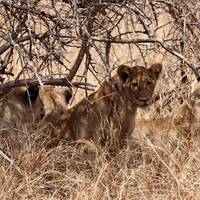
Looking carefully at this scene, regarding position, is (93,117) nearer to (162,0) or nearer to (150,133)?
(150,133)

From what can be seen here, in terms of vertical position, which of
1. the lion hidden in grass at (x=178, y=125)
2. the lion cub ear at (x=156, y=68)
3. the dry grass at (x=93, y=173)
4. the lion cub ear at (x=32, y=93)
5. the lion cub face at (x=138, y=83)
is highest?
the lion cub ear at (x=156, y=68)

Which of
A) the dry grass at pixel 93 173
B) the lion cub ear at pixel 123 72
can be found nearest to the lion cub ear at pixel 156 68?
the lion cub ear at pixel 123 72

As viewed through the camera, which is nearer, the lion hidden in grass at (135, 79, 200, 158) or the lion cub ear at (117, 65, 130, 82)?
the lion cub ear at (117, 65, 130, 82)

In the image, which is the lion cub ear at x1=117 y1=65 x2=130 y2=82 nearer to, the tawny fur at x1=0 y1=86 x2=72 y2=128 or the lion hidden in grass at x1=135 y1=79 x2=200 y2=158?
the lion hidden in grass at x1=135 y1=79 x2=200 y2=158

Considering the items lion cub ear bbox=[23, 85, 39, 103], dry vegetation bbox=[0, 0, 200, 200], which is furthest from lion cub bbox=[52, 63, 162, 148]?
lion cub ear bbox=[23, 85, 39, 103]

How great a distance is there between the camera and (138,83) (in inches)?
217

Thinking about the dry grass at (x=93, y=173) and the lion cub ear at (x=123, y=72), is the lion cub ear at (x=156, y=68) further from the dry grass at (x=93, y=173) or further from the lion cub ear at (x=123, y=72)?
the dry grass at (x=93, y=173)

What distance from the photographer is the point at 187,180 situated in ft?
14.3

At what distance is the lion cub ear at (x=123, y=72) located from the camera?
5.50m

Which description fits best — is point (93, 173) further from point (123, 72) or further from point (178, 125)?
point (178, 125)

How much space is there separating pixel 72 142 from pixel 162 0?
130cm

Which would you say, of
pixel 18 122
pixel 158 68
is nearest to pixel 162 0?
pixel 158 68

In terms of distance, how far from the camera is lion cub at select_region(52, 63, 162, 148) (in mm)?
5523

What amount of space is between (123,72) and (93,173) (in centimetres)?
104
